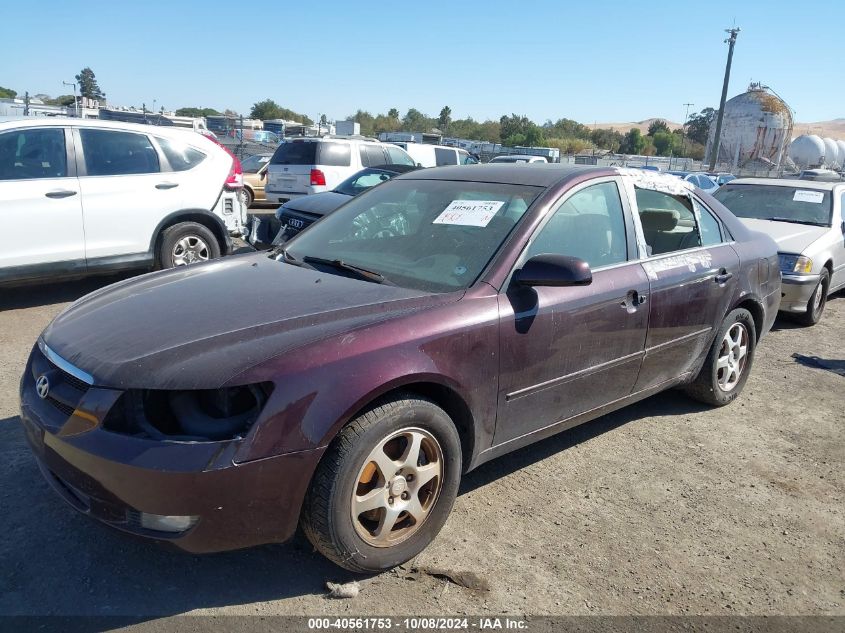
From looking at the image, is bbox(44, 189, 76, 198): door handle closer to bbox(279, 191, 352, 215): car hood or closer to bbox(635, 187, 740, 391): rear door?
bbox(279, 191, 352, 215): car hood

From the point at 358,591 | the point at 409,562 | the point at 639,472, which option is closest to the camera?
the point at 358,591

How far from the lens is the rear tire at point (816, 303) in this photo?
290 inches

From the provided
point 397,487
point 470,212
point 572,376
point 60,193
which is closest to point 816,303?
point 572,376

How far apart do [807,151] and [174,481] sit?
1890 inches

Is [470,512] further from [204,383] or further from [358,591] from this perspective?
[204,383]

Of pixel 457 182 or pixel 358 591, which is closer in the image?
pixel 358 591

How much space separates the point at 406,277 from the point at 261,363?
1.04m

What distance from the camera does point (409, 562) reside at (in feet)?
9.56

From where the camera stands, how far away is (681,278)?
402 cm

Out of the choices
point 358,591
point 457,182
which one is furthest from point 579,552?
point 457,182

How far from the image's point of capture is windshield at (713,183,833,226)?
8.08 meters

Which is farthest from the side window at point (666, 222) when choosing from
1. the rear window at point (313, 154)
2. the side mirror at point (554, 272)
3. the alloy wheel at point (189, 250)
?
the rear window at point (313, 154)

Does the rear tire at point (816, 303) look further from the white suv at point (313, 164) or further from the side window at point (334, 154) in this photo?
the side window at point (334, 154)

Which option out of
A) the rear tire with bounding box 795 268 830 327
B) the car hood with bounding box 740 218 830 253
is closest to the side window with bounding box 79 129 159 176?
the car hood with bounding box 740 218 830 253
